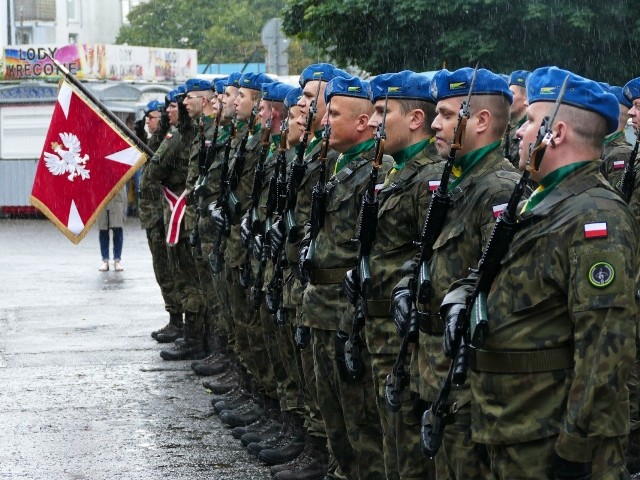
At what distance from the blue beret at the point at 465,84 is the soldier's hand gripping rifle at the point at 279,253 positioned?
2216mm

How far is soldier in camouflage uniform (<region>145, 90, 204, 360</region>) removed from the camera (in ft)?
36.2

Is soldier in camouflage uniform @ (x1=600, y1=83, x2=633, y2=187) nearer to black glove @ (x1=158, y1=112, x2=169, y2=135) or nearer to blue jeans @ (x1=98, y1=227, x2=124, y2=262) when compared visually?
black glove @ (x1=158, y1=112, x2=169, y2=135)

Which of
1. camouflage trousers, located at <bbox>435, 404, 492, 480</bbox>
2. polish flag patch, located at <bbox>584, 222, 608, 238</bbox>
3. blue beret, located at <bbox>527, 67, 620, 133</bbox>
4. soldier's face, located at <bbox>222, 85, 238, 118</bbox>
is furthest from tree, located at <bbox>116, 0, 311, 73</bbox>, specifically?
polish flag patch, located at <bbox>584, 222, 608, 238</bbox>

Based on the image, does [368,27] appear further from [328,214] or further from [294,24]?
[328,214]

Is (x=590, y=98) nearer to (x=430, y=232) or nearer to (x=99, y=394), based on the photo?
(x=430, y=232)

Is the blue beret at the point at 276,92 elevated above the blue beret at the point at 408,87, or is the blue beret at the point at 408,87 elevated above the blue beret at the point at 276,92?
the blue beret at the point at 408,87

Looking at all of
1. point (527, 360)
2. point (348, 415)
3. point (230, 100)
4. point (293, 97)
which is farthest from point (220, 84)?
point (527, 360)

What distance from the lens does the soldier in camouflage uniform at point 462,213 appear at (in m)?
4.27

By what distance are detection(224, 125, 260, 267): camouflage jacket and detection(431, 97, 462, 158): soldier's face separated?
381 cm

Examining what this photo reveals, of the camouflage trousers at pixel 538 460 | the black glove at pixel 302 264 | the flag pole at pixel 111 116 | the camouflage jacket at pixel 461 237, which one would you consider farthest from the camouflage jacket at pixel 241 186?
the camouflage trousers at pixel 538 460

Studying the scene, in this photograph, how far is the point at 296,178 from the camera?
6785mm

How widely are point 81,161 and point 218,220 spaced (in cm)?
407

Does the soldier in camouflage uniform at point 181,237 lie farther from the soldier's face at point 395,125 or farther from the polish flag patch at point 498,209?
the polish flag patch at point 498,209

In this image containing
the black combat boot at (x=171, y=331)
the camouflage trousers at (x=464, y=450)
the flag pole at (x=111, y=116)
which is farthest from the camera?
the flag pole at (x=111, y=116)
